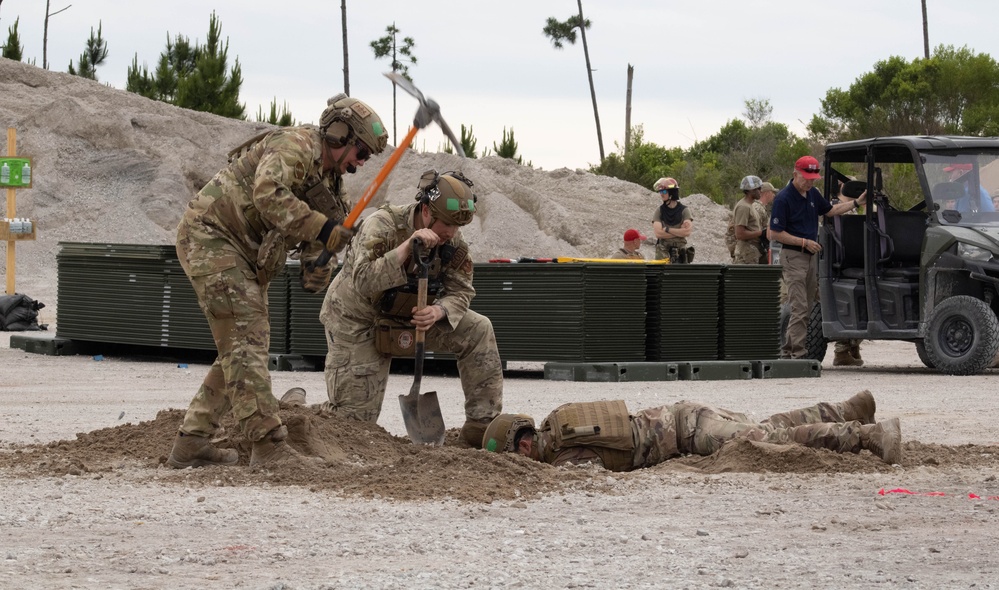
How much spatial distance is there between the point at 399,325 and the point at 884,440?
2.70m

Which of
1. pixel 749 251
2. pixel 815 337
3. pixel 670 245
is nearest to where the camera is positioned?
pixel 815 337

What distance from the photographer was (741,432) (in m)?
7.32

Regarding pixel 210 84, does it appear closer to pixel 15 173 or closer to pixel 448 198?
pixel 15 173

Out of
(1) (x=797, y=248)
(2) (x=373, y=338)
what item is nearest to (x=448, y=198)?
(2) (x=373, y=338)

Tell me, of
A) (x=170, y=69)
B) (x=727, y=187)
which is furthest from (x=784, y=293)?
(x=170, y=69)

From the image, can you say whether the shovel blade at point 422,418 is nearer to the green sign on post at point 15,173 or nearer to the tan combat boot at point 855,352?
the tan combat boot at point 855,352

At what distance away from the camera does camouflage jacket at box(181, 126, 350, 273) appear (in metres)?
6.64

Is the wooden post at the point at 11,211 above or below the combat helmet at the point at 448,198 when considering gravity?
above

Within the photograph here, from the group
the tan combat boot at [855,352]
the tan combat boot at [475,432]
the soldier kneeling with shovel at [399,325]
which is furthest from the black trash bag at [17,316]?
the tan combat boot at [475,432]

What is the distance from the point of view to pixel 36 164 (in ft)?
126

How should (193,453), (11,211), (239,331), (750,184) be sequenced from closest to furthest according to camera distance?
1. (239,331)
2. (193,453)
3. (750,184)
4. (11,211)

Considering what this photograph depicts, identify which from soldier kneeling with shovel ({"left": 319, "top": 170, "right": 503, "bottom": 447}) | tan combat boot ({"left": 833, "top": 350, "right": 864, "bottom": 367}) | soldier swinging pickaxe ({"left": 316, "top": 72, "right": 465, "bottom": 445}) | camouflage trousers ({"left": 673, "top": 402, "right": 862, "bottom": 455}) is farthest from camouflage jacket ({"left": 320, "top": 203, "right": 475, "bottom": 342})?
tan combat boot ({"left": 833, "top": 350, "right": 864, "bottom": 367})

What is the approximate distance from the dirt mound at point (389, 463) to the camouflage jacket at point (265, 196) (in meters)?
0.98

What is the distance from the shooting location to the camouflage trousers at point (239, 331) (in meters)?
6.84
